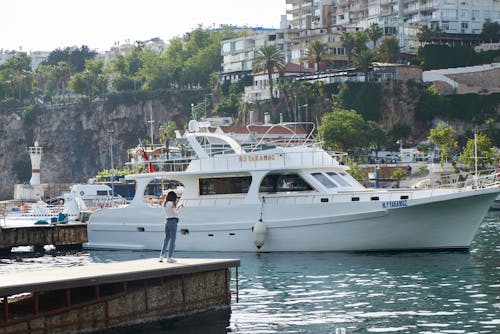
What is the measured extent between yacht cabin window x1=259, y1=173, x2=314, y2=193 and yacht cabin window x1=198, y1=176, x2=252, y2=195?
0.70 meters

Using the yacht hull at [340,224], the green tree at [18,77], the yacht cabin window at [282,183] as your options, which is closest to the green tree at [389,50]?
the green tree at [18,77]

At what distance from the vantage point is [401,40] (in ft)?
373

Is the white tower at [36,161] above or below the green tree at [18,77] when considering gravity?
below

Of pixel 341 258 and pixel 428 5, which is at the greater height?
pixel 428 5

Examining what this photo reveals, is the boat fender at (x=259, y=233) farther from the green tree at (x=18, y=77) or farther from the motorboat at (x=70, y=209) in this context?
the green tree at (x=18, y=77)

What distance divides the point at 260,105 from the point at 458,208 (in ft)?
244

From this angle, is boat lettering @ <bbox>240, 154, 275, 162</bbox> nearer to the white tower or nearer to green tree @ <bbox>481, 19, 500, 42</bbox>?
the white tower

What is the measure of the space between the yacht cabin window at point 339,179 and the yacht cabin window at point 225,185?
3.19m

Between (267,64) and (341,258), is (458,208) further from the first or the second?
(267,64)

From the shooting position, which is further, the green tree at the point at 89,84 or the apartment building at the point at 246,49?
the green tree at the point at 89,84

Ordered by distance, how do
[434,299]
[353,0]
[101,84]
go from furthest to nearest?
[101,84]
[353,0]
[434,299]

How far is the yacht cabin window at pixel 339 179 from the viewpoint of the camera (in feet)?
131

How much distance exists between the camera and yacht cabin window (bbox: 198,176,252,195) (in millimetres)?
40750

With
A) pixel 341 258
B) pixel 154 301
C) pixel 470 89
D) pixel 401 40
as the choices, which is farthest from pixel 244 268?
pixel 401 40
